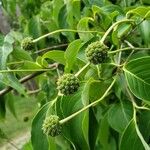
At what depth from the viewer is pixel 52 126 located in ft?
3.12

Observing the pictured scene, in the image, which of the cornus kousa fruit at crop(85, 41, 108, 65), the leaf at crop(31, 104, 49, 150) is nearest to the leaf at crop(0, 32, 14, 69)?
the leaf at crop(31, 104, 49, 150)

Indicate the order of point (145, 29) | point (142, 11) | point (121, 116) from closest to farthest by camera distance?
point (142, 11) → point (121, 116) → point (145, 29)

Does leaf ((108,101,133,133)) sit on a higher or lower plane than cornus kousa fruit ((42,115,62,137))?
lower

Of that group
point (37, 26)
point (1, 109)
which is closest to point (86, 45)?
point (1, 109)

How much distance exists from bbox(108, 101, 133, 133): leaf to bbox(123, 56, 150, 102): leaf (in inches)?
6.2

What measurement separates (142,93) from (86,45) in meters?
0.16

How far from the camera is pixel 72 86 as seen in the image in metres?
0.93

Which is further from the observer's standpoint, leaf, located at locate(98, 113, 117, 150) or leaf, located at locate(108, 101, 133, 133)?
leaf, located at locate(98, 113, 117, 150)

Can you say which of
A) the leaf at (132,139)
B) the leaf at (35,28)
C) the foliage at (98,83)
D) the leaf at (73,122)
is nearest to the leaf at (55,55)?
the foliage at (98,83)

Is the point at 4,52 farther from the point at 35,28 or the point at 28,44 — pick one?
the point at 35,28

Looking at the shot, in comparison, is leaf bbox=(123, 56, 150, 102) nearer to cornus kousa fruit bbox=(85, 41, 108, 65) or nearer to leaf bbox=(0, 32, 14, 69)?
cornus kousa fruit bbox=(85, 41, 108, 65)

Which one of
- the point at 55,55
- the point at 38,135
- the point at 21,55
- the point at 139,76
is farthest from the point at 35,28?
the point at 139,76

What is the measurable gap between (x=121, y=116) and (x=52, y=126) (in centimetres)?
24

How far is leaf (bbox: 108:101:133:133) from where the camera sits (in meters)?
1.13
